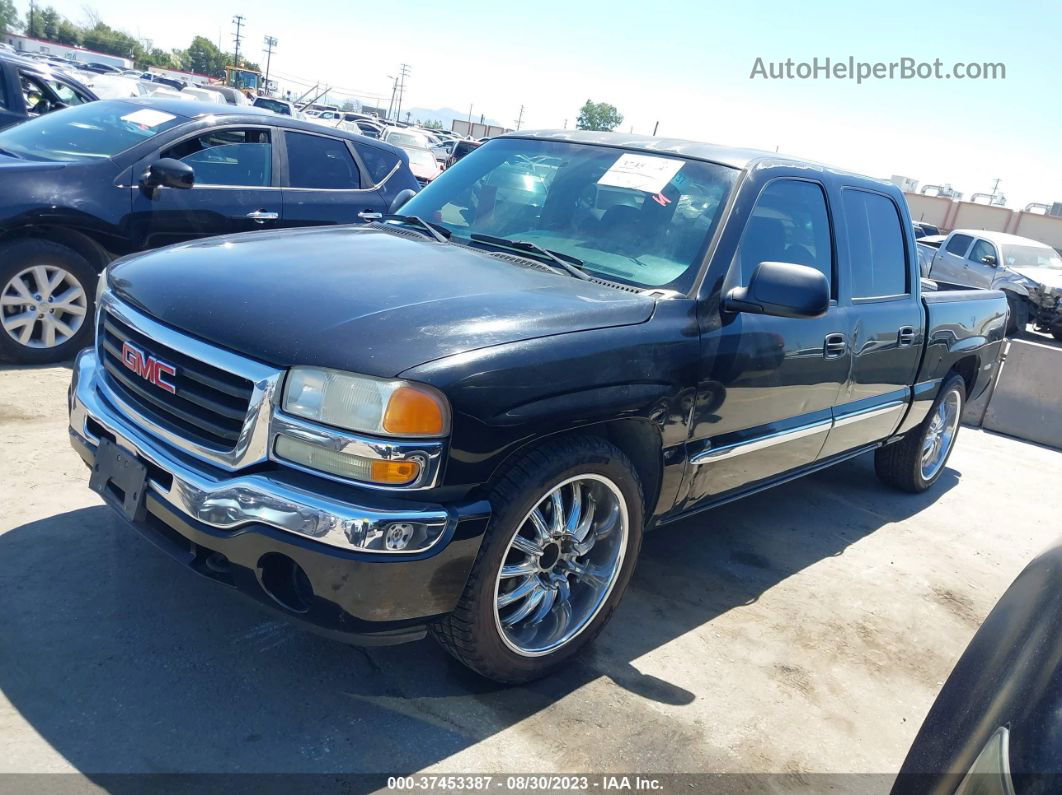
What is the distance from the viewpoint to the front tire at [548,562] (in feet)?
8.60

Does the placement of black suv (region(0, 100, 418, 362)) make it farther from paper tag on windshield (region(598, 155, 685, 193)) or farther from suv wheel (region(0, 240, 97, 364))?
paper tag on windshield (region(598, 155, 685, 193))

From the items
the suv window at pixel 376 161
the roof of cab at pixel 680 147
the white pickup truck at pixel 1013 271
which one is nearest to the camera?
the roof of cab at pixel 680 147

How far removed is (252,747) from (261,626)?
64 cm

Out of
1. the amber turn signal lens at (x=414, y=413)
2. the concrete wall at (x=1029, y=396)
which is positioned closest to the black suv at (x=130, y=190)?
the amber turn signal lens at (x=414, y=413)

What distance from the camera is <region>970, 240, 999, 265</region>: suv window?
16.2 meters

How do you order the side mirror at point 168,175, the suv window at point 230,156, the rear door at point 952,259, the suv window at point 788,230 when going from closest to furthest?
the suv window at point 788,230, the side mirror at point 168,175, the suv window at point 230,156, the rear door at point 952,259

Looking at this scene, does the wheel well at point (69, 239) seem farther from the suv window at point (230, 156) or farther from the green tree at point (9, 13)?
the green tree at point (9, 13)

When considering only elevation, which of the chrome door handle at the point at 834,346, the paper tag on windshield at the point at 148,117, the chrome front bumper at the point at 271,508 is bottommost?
the chrome front bumper at the point at 271,508

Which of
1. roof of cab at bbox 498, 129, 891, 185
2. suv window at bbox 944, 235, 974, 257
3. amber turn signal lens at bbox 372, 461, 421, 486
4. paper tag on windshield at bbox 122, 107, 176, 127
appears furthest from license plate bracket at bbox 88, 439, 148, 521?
suv window at bbox 944, 235, 974, 257

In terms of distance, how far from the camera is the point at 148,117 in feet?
20.1

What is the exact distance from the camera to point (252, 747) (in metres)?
2.52

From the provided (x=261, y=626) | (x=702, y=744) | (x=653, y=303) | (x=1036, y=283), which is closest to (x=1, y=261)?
(x=261, y=626)

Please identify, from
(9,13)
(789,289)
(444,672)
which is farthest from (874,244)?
(9,13)

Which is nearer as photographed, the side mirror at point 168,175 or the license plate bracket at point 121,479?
the license plate bracket at point 121,479
